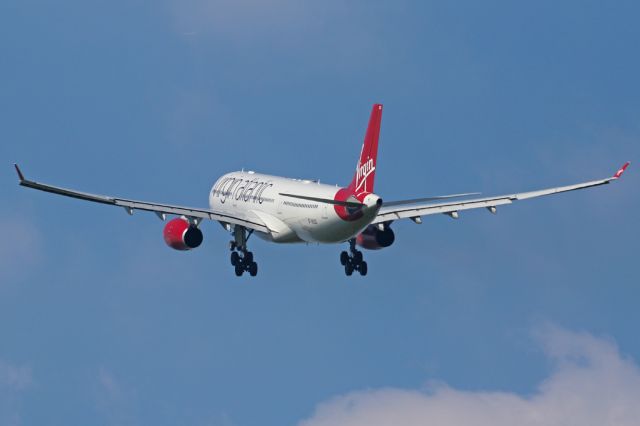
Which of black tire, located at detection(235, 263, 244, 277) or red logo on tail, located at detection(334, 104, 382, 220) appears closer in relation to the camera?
red logo on tail, located at detection(334, 104, 382, 220)

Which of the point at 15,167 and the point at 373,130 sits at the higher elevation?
the point at 373,130

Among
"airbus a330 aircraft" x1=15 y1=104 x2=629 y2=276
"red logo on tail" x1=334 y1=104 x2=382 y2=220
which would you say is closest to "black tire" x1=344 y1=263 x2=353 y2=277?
"airbus a330 aircraft" x1=15 y1=104 x2=629 y2=276

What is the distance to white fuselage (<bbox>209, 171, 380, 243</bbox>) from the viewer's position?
88688mm

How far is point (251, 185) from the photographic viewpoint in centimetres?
10069

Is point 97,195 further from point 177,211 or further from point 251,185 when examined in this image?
point 251,185

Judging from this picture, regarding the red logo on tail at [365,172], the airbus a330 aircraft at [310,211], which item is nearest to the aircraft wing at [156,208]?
the airbus a330 aircraft at [310,211]

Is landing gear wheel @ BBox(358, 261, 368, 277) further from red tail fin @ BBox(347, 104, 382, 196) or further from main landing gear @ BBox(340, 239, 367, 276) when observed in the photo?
red tail fin @ BBox(347, 104, 382, 196)

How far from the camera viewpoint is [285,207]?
94000 millimetres

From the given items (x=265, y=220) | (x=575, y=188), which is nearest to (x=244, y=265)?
(x=265, y=220)

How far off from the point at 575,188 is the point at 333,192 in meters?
14.5

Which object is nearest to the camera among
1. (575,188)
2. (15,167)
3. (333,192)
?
(15,167)

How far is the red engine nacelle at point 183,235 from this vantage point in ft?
313

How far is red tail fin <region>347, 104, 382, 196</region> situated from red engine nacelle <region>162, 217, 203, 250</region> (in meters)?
10.6

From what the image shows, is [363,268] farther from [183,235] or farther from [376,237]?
[183,235]
